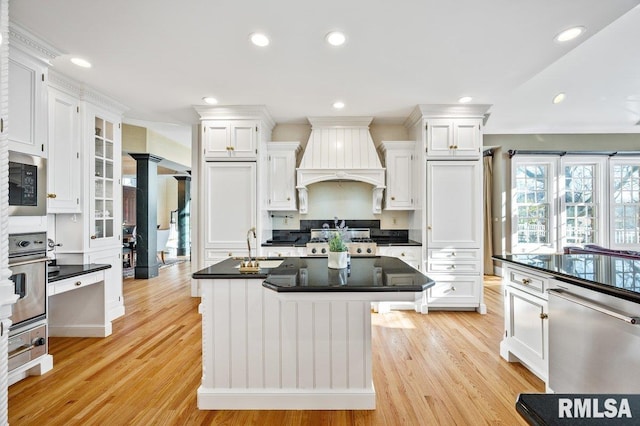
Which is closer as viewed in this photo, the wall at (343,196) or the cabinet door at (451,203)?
the cabinet door at (451,203)

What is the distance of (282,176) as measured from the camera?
4332 millimetres

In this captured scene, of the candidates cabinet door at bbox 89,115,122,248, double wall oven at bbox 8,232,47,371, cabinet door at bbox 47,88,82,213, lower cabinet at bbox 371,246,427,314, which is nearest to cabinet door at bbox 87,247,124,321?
cabinet door at bbox 89,115,122,248

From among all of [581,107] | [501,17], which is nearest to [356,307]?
[501,17]

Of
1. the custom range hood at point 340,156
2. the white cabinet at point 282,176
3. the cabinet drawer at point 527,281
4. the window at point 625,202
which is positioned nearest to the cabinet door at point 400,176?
the custom range hood at point 340,156

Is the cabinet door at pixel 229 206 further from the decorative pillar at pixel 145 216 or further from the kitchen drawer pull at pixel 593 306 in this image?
the kitchen drawer pull at pixel 593 306

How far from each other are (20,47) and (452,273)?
4.93 metres

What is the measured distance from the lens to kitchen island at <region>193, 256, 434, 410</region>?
1.94 metres

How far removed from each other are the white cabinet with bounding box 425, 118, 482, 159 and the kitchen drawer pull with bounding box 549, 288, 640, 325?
2.36 meters

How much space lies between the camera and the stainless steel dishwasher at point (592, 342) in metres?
1.43

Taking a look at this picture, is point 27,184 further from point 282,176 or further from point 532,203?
point 532,203

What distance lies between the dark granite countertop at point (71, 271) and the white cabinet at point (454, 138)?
13.7 ft

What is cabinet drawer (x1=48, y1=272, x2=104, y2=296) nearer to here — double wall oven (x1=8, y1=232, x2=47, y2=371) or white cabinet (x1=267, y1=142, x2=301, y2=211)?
double wall oven (x1=8, y1=232, x2=47, y2=371)

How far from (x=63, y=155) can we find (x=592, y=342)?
4659 millimetres

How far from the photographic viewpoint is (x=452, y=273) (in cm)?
388
